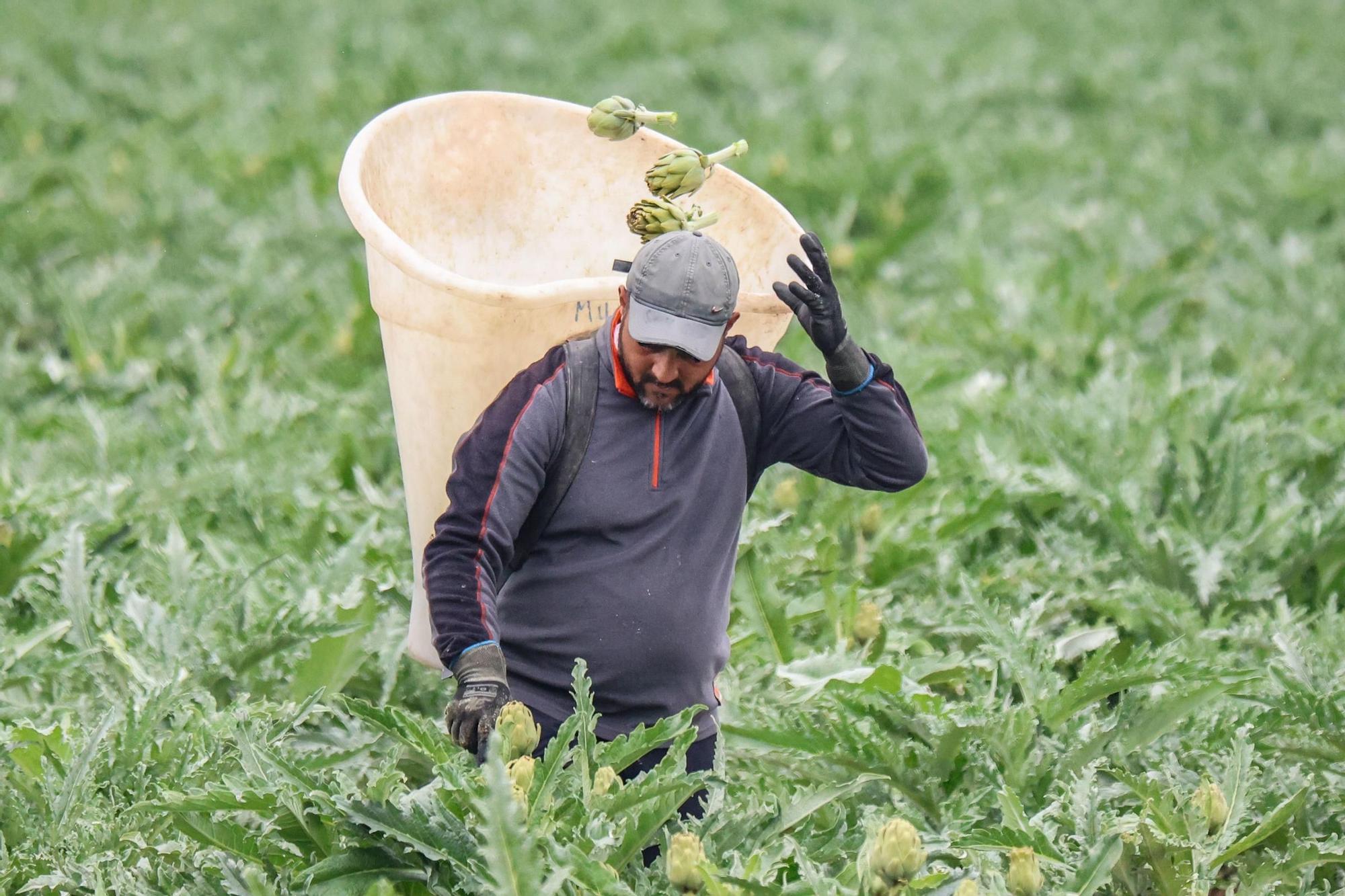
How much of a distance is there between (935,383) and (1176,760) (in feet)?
7.28

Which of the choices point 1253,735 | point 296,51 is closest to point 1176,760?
point 1253,735

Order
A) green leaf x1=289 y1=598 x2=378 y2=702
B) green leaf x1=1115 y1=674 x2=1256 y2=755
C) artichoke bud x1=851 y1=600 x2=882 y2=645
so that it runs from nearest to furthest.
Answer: green leaf x1=1115 y1=674 x2=1256 y2=755 → green leaf x1=289 y1=598 x2=378 y2=702 → artichoke bud x1=851 y1=600 x2=882 y2=645

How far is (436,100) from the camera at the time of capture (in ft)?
9.76

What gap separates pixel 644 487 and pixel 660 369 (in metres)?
0.23

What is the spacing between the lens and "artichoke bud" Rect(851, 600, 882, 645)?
3619 millimetres

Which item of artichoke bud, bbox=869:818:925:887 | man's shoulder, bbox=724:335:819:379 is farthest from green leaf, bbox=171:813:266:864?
man's shoulder, bbox=724:335:819:379

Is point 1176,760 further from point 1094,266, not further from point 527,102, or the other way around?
point 1094,266

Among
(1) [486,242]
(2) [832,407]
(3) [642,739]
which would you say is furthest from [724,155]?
(3) [642,739]

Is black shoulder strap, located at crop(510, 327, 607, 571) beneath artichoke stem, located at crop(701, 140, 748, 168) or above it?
beneath

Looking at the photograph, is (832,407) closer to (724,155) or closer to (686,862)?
(724,155)

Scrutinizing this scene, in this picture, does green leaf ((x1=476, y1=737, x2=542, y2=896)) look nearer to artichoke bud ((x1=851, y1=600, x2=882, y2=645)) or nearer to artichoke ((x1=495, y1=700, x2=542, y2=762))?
artichoke ((x1=495, y1=700, x2=542, y2=762))

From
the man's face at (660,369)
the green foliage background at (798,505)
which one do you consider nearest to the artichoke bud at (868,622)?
the green foliage background at (798,505)

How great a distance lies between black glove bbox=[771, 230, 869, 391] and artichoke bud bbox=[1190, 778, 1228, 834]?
3.10 feet

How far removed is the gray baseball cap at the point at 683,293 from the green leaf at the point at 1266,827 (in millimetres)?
1312
